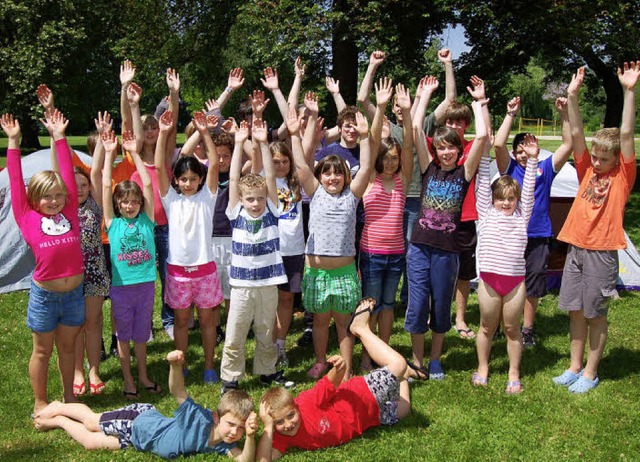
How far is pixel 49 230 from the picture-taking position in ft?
13.8

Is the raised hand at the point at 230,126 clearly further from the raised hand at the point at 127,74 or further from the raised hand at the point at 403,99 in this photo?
the raised hand at the point at 403,99

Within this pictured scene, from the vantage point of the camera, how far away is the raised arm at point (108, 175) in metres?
4.59

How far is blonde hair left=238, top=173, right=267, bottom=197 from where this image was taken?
4.54 m

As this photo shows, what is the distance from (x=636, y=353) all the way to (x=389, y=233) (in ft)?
8.70

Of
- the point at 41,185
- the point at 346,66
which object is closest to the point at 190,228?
the point at 41,185

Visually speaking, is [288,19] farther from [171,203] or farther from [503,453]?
[503,453]

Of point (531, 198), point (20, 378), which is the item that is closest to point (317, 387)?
point (531, 198)

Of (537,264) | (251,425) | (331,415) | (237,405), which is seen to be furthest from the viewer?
(537,264)

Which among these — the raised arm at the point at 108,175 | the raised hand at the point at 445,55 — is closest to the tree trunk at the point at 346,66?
the raised hand at the point at 445,55

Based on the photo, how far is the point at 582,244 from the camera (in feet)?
15.4

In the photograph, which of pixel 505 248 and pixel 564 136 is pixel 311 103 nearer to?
pixel 505 248

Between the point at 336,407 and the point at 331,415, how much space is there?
0.28ft

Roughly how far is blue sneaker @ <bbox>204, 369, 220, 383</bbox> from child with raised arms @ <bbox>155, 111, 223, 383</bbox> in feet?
1.57

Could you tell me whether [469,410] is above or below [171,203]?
below
